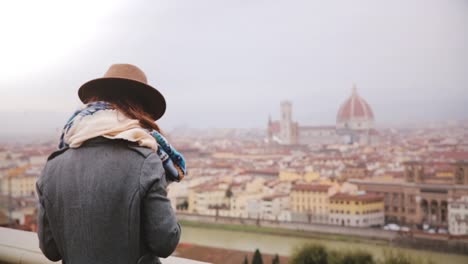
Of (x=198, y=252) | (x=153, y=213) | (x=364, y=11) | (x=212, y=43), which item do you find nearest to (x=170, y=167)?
(x=153, y=213)

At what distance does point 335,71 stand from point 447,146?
3379 mm

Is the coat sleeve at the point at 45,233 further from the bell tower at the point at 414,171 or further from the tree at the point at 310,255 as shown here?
the bell tower at the point at 414,171

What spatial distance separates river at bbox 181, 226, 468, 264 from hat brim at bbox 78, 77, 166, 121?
27.3 ft

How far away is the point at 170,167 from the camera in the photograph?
654 mm

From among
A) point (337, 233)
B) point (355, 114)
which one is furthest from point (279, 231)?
point (355, 114)

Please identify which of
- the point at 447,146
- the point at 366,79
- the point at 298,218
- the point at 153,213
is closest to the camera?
the point at 153,213

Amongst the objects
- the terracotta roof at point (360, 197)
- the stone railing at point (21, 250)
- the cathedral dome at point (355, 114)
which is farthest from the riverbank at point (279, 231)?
the stone railing at point (21, 250)

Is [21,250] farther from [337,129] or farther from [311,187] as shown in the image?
[337,129]

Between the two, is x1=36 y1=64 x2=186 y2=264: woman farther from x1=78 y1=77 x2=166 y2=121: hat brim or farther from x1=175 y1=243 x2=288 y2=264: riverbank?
x1=175 y1=243 x2=288 y2=264: riverbank

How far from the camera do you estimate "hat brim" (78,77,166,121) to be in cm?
69

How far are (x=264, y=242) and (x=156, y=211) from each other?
9644 mm

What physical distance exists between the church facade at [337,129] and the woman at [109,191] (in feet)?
35.1

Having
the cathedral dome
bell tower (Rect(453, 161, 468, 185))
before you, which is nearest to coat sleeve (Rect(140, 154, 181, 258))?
bell tower (Rect(453, 161, 468, 185))

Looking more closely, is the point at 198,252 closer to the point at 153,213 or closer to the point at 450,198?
the point at 450,198
